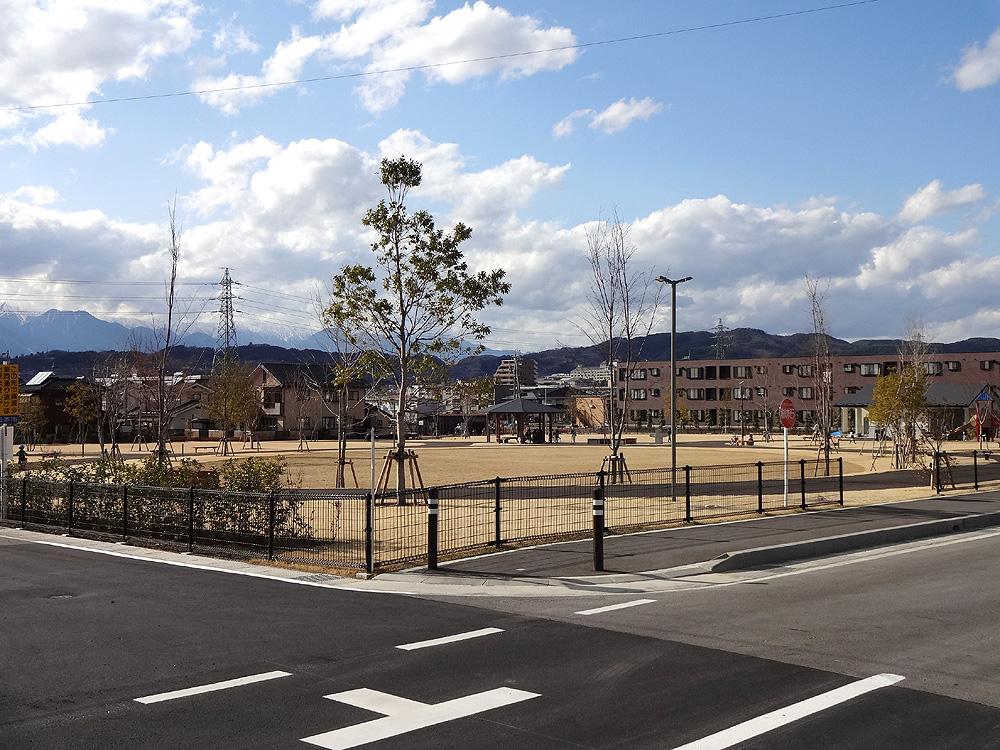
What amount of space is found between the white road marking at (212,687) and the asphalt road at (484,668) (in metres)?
0.05

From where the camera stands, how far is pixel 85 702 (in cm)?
723

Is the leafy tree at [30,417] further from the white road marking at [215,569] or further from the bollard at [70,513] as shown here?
the white road marking at [215,569]

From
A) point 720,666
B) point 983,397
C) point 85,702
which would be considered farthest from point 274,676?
point 983,397

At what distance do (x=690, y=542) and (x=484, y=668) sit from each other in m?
8.81

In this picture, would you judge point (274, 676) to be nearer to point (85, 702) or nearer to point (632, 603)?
point (85, 702)

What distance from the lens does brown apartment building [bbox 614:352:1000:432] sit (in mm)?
94938

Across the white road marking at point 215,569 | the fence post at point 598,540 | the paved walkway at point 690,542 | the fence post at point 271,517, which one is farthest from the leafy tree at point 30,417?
the fence post at point 598,540

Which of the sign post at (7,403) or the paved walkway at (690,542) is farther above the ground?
the sign post at (7,403)

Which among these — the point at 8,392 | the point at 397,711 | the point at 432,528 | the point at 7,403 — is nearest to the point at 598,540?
the point at 432,528

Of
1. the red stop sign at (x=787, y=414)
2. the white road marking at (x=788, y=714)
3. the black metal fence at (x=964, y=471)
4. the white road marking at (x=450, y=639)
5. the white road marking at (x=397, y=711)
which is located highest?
the red stop sign at (x=787, y=414)

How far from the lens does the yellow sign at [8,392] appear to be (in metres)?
23.4

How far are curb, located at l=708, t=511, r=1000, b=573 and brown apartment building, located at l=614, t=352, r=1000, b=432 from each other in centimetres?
7094

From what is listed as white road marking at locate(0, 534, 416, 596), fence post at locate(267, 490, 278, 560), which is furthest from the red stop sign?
white road marking at locate(0, 534, 416, 596)

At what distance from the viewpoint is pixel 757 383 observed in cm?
11119
